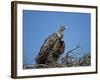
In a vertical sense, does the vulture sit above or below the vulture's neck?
below

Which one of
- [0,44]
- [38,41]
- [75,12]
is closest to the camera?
[0,44]

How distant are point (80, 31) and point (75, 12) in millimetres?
166

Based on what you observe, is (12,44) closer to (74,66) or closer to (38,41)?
(38,41)

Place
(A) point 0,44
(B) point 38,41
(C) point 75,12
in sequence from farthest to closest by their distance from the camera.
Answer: (C) point 75,12 < (B) point 38,41 < (A) point 0,44

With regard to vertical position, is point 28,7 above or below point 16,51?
above

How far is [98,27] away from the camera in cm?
220

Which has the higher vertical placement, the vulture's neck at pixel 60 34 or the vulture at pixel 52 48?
the vulture's neck at pixel 60 34

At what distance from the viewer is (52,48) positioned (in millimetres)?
1995

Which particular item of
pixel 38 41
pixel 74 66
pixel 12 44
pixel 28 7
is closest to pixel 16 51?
pixel 12 44

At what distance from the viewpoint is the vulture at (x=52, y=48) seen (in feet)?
6.41

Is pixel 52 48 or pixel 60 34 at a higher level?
pixel 60 34

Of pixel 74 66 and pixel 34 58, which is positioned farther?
pixel 74 66

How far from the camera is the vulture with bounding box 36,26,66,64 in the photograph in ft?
6.41

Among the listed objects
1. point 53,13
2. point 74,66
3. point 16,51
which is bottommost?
point 74,66
